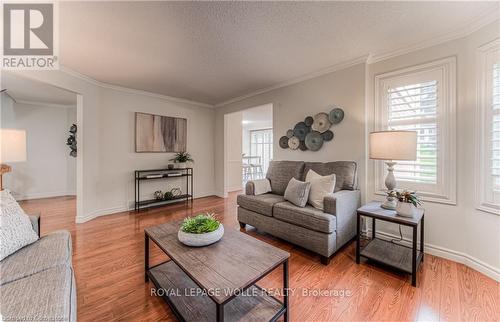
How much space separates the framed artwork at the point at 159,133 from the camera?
12.9 feet

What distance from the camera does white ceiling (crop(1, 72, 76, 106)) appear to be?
135 inches

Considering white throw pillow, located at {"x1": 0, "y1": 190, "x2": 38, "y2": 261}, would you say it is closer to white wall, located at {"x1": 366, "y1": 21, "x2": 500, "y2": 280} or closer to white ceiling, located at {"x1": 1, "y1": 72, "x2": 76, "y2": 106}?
white ceiling, located at {"x1": 1, "y1": 72, "x2": 76, "y2": 106}

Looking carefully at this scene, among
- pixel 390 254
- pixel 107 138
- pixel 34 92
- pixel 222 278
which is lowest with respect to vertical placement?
pixel 390 254

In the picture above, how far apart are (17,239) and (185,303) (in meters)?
1.16

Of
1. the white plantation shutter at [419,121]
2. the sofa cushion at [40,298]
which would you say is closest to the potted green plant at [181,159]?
the sofa cushion at [40,298]

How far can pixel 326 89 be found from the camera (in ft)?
9.71

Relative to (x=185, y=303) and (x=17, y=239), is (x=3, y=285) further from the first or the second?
(x=185, y=303)

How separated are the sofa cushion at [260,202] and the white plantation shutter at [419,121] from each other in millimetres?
1534

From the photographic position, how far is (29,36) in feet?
6.46

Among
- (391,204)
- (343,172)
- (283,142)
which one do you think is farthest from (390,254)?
(283,142)

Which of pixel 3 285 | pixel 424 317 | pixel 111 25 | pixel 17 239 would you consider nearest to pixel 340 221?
pixel 424 317

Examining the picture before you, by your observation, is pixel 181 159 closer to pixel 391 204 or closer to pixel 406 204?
pixel 391 204

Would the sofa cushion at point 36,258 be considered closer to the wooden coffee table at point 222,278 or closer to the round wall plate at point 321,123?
the wooden coffee table at point 222,278

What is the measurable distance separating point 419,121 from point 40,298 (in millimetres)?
3328
